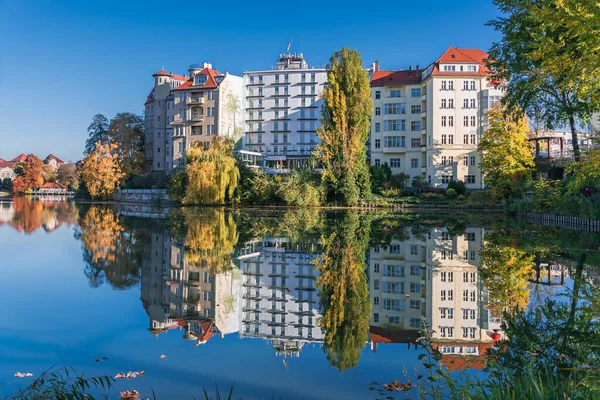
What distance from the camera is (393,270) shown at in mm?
13250

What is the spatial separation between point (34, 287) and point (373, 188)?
43.9 meters

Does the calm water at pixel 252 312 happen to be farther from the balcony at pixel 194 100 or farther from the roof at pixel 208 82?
the roof at pixel 208 82

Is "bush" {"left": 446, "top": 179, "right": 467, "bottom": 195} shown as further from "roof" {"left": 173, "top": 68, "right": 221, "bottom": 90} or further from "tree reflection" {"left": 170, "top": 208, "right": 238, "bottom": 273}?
"roof" {"left": 173, "top": 68, "right": 221, "bottom": 90}

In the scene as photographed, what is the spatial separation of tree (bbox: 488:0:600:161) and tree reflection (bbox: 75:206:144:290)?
14524mm

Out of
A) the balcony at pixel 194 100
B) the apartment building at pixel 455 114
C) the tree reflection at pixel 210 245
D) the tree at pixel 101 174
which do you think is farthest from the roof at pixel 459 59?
the tree at pixel 101 174

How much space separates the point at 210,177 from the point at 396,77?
3026 cm

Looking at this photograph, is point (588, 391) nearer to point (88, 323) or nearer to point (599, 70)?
point (88, 323)

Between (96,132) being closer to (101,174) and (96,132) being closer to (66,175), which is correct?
(101,174)

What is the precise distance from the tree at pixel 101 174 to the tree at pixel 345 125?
3344 cm

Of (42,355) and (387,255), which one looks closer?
(42,355)

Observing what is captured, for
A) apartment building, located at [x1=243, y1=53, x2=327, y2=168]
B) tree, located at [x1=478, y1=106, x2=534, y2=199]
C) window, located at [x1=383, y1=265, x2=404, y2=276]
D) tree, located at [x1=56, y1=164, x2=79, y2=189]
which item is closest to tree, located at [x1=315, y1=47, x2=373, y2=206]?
tree, located at [x1=478, y1=106, x2=534, y2=199]

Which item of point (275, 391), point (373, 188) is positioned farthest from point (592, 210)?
point (373, 188)

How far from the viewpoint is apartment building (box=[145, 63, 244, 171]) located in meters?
69.4

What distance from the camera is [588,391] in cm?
397
